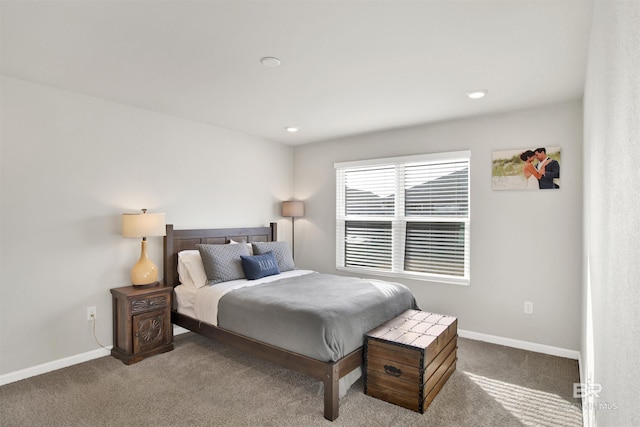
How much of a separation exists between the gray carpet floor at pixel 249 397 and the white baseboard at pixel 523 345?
12cm

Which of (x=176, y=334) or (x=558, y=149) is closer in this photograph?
(x=558, y=149)

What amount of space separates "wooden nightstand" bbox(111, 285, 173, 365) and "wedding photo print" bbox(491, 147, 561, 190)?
3.75m

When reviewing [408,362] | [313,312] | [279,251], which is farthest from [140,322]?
[408,362]

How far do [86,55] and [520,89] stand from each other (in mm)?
3544

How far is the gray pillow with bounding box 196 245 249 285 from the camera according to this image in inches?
148

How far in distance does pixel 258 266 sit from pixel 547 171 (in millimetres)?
3212

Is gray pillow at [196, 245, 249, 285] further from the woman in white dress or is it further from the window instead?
the woman in white dress

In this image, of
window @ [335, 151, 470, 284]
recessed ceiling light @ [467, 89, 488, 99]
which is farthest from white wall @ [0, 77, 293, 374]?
recessed ceiling light @ [467, 89, 488, 99]

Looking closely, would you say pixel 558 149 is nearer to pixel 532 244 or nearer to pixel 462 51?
pixel 532 244

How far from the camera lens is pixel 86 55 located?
2523 millimetres

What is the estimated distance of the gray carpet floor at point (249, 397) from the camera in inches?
94.4

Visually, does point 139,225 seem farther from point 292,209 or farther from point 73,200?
point 292,209

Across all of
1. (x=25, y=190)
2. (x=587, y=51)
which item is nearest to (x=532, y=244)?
(x=587, y=51)

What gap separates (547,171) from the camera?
355 centimetres
